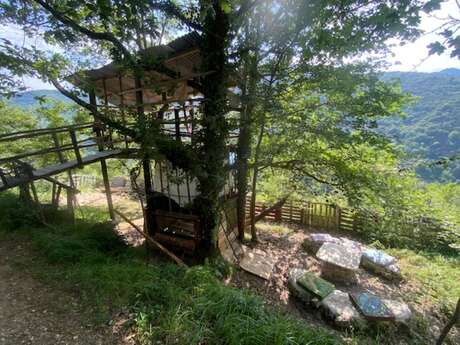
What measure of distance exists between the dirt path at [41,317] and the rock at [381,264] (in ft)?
23.9

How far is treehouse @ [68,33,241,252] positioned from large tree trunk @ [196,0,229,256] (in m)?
0.23

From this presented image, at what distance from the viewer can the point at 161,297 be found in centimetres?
337

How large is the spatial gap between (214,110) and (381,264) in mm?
6699

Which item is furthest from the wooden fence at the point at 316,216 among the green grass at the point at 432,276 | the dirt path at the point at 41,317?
the dirt path at the point at 41,317

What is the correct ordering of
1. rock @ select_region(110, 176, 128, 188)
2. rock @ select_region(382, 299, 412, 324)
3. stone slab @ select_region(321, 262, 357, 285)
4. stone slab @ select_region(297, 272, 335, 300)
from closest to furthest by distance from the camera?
rock @ select_region(382, 299, 412, 324) → stone slab @ select_region(297, 272, 335, 300) → stone slab @ select_region(321, 262, 357, 285) → rock @ select_region(110, 176, 128, 188)

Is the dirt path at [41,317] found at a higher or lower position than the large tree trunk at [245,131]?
lower

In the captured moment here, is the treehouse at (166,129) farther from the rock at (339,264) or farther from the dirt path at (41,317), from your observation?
the rock at (339,264)

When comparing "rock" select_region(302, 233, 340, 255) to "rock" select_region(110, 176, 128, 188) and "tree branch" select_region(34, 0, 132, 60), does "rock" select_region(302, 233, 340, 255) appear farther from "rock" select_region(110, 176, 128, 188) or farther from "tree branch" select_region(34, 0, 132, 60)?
"rock" select_region(110, 176, 128, 188)

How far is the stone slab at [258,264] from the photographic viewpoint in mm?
6199

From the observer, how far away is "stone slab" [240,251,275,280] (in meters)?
Result: 6.20

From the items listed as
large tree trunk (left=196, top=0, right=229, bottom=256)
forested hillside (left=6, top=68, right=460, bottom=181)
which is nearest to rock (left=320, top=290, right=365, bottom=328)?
large tree trunk (left=196, top=0, right=229, bottom=256)

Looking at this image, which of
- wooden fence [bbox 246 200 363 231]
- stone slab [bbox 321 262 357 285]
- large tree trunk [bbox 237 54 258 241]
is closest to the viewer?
large tree trunk [bbox 237 54 258 241]

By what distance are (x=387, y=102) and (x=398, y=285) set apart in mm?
5234

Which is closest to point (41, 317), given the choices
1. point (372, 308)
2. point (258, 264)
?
point (258, 264)
